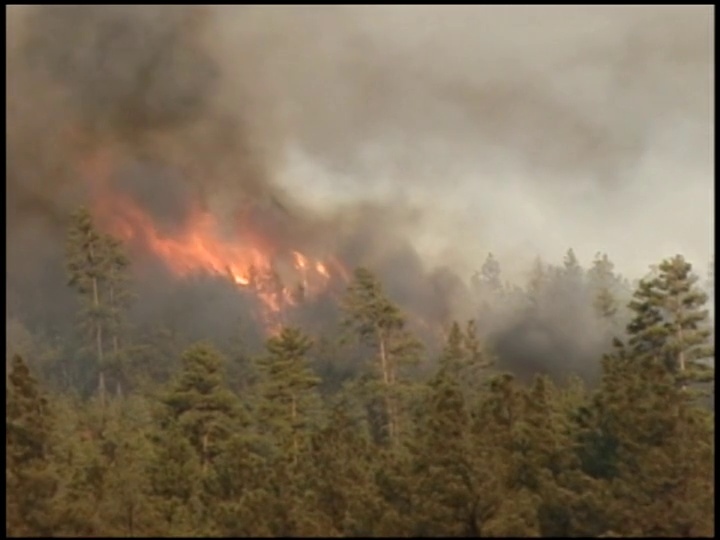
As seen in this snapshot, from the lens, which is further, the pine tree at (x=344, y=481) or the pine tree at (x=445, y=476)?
the pine tree at (x=344, y=481)

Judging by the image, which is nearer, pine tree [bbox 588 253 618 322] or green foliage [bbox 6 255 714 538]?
green foliage [bbox 6 255 714 538]

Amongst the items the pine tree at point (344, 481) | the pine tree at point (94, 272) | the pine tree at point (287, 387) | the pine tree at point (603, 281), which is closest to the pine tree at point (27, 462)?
the pine tree at point (344, 481)

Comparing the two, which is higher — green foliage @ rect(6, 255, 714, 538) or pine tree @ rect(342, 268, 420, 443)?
pine tree @ rect(342, 268, 420, 443)

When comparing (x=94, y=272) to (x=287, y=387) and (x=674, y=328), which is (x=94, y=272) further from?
(x=674, y=328)

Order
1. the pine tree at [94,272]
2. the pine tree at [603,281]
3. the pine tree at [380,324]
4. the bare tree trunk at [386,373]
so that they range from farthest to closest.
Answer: the pine tree at [603,281] → the pine tree at [94,272] → the pine tree at [380,324] → the bare tree trunk at [386,373]

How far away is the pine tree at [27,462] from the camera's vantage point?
102 ft

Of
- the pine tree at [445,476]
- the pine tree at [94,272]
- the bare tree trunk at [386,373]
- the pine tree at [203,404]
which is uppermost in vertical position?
the pine tree at [94,272]

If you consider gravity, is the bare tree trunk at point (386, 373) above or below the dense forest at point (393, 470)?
above

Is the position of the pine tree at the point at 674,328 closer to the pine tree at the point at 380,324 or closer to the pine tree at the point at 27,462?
the pine tree at the point at 380,324


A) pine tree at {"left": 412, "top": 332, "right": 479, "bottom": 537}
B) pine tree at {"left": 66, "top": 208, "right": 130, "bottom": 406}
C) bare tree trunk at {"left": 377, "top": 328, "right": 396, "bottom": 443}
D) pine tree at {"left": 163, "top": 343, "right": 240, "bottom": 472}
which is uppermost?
pine tree at {"left": 66, "top": 208, "right": 130, "bottom": 406}

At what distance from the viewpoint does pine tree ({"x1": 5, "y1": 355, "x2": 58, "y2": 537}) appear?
31000 mm

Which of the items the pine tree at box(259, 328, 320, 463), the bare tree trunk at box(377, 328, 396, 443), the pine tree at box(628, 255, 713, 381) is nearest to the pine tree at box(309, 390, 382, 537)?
the pine tree at box(259, 328, 320, 463)

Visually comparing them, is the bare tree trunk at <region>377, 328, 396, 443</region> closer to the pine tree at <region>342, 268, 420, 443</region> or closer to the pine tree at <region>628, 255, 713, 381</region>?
the pine tree at <region>342, 268, 420, 443</region>

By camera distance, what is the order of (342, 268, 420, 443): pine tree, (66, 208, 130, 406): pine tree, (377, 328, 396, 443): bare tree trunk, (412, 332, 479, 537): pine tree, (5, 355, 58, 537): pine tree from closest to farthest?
(412, 332, 479, 537): pine tree
(5, 355, 58, 537): pine tree
(377, 328, 396, 443): bare tree trunk
(342, 268, 420, 443): pine tree
(66, 208, 130, 406): pine tree
